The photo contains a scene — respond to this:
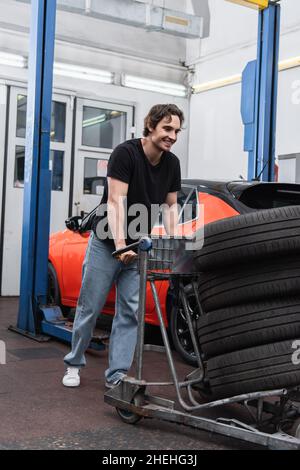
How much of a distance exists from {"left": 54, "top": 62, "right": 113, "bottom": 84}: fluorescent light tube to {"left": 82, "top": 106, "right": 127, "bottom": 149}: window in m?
0.49

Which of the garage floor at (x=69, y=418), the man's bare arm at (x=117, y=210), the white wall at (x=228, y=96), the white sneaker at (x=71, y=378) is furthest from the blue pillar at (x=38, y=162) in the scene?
the white wall at (x=228, y=96)

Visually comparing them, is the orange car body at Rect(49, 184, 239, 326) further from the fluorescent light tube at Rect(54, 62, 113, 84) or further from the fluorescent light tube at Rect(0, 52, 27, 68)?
the fluorescent light tube at Rect(54, 62, 113, 84)

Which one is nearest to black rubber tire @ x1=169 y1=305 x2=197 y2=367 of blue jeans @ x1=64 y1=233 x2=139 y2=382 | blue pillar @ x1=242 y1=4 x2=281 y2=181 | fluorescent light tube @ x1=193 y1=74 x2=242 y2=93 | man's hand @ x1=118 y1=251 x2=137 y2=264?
blue jeans @ x1=64 y1=233 x2=139 y2=382

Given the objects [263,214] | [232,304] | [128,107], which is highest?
[128,107]

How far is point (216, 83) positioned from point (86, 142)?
254 centimetres

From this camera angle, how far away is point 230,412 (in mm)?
3629

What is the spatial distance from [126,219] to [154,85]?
24.7 ft

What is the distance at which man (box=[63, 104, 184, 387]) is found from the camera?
366cm

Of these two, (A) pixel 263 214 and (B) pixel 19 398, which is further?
(B) pixel 19 398

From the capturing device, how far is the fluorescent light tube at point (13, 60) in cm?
923

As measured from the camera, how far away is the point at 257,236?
290 cm

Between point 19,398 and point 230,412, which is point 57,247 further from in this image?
point 230,412
